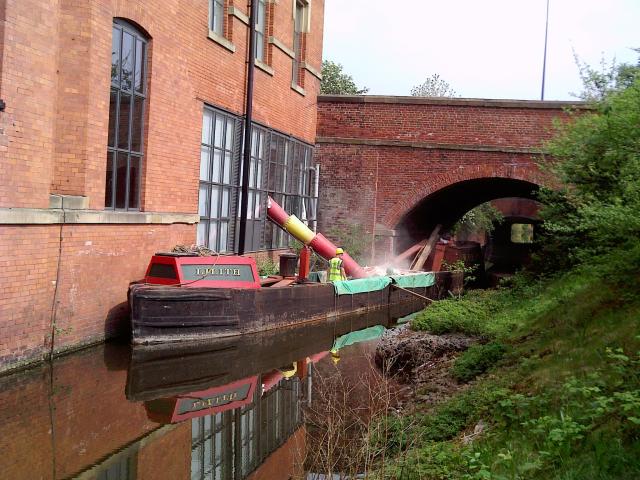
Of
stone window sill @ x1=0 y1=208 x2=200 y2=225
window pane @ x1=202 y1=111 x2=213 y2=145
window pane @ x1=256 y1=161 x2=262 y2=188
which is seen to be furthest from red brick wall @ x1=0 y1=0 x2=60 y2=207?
window pane @ x1=256 y1=161 x2=262 y2=188

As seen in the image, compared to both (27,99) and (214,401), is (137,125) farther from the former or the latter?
(214,401)

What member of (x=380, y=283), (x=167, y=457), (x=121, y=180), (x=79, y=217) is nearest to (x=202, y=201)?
(x=121, y=180)

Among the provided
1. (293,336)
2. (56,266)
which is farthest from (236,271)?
(56,266)

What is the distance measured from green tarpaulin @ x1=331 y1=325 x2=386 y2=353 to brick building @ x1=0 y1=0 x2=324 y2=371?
3.34 m

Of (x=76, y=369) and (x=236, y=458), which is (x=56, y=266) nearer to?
(x=76, y=369)

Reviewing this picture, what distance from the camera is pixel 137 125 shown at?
38.1 ft

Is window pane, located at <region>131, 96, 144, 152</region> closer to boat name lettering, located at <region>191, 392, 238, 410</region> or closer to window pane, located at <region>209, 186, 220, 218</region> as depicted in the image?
window pane, located at <region>209, 186, 220, 218</region>

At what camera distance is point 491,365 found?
27.8 feet

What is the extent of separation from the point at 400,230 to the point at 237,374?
41.6 ft

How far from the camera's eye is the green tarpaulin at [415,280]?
18391 millimetres

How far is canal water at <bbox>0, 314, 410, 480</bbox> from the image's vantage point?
602 centimetres

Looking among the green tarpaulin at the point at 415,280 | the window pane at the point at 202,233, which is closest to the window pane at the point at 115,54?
the window pane at the point at 202,233

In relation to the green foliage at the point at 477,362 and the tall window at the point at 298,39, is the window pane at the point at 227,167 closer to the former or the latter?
the tall window at the point at 298,39

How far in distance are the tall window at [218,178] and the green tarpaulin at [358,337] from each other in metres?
3.33
